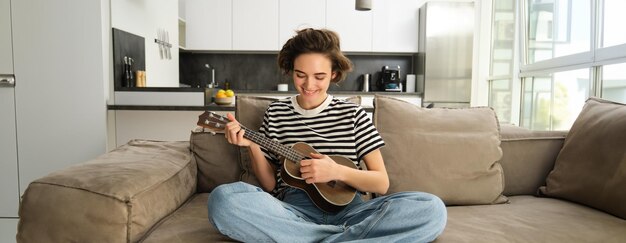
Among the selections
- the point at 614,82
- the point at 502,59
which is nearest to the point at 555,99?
the point at 614,82

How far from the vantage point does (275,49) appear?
16.9 ft

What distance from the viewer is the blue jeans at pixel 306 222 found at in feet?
4.24

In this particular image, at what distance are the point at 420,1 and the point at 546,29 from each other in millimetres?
1698

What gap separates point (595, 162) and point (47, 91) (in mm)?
2989

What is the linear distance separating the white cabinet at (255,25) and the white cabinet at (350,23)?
593 millimetres

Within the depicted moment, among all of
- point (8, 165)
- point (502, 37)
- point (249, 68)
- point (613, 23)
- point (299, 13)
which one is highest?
point (299, 13)

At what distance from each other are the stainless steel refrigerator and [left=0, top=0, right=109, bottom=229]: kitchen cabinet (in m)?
3.12

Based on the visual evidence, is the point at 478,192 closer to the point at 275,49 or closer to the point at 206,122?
the point at 206,122

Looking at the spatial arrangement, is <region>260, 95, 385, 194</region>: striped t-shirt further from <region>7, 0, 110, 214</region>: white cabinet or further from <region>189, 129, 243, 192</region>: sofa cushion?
<region>7, 0, 110, 214</region>: white cabinet

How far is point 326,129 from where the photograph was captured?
168 cm

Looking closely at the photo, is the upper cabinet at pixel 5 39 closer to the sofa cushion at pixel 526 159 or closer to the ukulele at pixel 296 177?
the ukulele at pixel 296 177

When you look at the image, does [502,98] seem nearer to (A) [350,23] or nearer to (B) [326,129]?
(A) [350,23]

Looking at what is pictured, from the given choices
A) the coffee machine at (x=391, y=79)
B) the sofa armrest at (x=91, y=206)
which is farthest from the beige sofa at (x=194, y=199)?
the coffee machine at (x=391, y=79)

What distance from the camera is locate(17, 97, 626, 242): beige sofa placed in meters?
1.27
